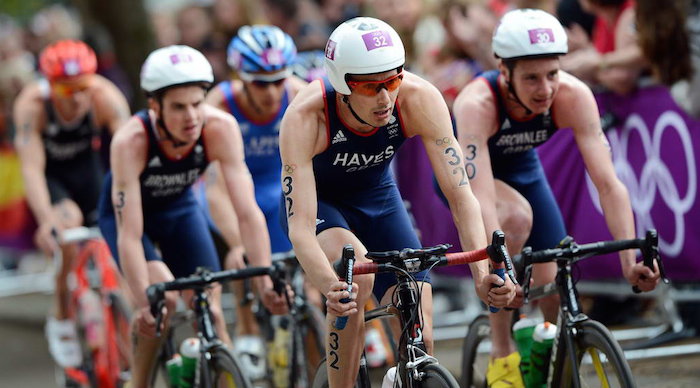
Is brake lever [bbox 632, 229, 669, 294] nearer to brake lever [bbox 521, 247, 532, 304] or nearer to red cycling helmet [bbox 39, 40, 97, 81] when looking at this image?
brake lever [bbox 521, 247, 532, 304]

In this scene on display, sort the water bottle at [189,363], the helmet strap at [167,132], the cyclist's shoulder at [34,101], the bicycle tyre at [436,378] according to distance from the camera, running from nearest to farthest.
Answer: the bicycle tyre at [436,378]
the water bottle at [189,363]
the helmet strap at [167,132]
the cyclist's shoulder at [34,101]

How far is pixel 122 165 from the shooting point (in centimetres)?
674

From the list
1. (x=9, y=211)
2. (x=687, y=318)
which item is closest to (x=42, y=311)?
(x=9, y=211)

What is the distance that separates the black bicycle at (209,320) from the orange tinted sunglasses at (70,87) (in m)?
3.64

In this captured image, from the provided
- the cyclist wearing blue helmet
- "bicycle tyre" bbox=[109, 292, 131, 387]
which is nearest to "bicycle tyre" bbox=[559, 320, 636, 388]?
the cyclist wearing blue helmet

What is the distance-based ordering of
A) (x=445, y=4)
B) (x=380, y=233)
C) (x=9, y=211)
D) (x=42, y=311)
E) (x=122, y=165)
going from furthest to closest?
(x=9, y=211) < (x=42, y=311) < (x=445, y=4) < (x=122, y=165) < (x=380, y=233)

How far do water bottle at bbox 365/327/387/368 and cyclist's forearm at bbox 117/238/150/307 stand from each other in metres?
2.21

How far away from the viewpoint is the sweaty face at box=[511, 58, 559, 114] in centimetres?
599

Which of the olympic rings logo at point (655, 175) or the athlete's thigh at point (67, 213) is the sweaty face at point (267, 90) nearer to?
the athlete's thigh at point (67, 213)

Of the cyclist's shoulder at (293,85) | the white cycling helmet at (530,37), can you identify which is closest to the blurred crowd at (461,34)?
the cyclist's shoulder at (293,85)

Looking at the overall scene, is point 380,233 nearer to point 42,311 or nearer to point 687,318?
point 687,318

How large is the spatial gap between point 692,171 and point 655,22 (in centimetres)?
104

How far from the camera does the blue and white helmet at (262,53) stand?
26.5 ft

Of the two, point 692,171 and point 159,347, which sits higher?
point 692,171
